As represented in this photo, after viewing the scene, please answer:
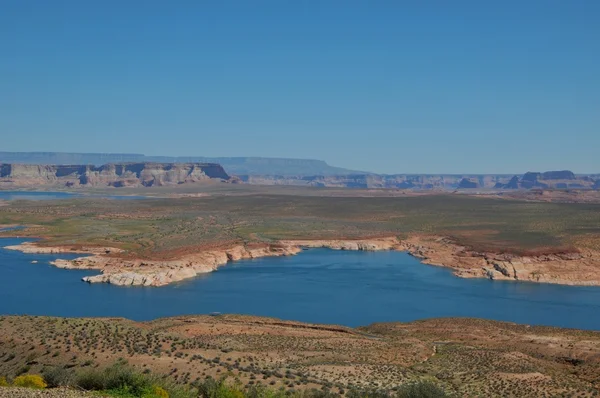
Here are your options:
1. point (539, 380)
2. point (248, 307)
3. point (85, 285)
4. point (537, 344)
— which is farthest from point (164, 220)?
point (539, 380)

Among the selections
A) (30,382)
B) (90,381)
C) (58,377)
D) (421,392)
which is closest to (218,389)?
(90,381)

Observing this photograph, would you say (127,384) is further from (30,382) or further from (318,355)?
(318,355)

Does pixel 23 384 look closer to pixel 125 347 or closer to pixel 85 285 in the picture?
pixel 125 347

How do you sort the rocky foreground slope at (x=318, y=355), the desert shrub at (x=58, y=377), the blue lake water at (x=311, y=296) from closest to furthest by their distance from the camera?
1. the desert shrub at (x=58, y=377)
2. the rocky foreground slope at (x=318, y=355)
3. the blue lake water at (x=311, y=296)

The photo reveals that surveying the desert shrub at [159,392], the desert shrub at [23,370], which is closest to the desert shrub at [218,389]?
the desert shrub at [159,392]

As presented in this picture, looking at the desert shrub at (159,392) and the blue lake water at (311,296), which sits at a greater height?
the desert shrub at (159,392)

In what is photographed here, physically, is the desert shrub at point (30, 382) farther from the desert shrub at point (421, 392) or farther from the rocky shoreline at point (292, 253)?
the rocky shoreline at point (292, 253)

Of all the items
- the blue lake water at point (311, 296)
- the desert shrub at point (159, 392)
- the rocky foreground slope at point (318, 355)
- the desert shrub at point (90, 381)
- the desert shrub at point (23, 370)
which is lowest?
the blue lake water at point (311, 296)

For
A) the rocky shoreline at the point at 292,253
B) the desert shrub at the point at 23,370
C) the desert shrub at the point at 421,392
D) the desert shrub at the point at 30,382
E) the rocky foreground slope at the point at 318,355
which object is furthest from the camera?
the rocky shoreline at the point at 292,253

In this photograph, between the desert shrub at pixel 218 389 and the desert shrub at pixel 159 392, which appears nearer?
the desert shrub at pixel 159 392
